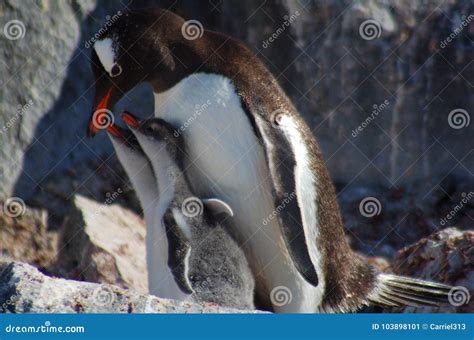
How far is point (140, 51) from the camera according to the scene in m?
3.55

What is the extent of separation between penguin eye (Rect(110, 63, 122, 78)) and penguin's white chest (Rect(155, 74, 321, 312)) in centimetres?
22

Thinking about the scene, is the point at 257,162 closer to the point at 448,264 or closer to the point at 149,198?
the point at 149,198

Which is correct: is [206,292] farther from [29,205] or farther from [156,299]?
[29,205]

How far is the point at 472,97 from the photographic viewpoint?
14.9 feet

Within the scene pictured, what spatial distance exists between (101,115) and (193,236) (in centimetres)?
55

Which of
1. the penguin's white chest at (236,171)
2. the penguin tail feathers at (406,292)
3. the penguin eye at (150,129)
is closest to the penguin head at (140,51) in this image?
the penguin's white chest at (236,171)

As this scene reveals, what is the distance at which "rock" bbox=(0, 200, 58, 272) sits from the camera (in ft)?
13.8

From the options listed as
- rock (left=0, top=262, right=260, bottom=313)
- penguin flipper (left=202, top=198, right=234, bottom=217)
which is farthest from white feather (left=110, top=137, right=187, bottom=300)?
rock (left=0, top=262, right=260, bottom=313)

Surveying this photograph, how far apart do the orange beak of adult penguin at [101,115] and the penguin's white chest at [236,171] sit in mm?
211

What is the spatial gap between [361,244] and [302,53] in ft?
2.53

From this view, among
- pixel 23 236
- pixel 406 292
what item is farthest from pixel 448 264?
pixel 23 236

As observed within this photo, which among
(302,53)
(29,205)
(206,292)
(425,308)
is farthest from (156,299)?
(302,53)

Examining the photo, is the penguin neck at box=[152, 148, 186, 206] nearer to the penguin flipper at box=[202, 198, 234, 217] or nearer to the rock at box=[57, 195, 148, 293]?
the penguin flipper at box=[202, 198, 234, 217]

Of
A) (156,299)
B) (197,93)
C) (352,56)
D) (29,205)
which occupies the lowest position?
(29,205)
